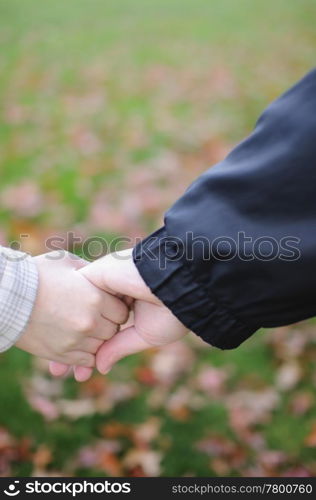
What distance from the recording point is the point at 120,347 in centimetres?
212

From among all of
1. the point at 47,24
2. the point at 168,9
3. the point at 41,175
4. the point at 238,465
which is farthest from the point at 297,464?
the point at 168,9

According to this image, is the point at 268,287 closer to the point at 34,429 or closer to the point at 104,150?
the point at 34,429

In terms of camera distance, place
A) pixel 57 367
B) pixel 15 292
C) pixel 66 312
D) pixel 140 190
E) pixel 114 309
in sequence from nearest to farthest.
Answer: pixel 15 292
pixel 66 312
pixel 114 309
pixel 57 367
pixel 140 190

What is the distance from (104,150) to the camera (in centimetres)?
498

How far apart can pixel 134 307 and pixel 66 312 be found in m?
0.24

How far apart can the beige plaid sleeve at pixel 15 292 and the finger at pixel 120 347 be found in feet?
1.13

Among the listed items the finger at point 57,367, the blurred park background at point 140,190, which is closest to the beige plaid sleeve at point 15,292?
the finger at point 57,367

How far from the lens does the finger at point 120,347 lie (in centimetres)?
207

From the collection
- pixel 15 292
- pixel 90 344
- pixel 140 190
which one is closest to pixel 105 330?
pixel 90 344

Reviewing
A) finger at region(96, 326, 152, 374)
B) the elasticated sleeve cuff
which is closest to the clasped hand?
finger at region(96, 326, 152, 374)

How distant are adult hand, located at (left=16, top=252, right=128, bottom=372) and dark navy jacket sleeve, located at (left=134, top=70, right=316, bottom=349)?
36 centimetres

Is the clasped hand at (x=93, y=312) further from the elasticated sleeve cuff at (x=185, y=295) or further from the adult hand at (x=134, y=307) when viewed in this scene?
the elasticated sleeve cuff at (x=185, y=295)

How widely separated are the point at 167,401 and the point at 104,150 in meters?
2.66

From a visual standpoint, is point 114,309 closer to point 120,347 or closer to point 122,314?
point 122,314
